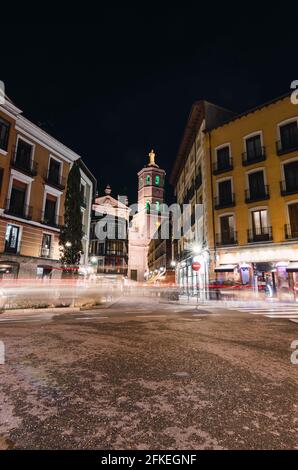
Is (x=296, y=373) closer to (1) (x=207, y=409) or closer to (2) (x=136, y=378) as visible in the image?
(1) (x=207, y=409)

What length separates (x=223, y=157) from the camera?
24328 millimetres

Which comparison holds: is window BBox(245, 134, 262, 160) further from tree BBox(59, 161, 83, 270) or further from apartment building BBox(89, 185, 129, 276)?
apartment building BBox(89, 185, 129, 276)

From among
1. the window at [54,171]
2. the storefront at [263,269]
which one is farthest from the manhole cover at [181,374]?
the window at [54,171]

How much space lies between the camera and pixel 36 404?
2596mm

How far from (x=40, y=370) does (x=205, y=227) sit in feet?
72.5

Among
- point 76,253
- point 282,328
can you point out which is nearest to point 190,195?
point 76,253

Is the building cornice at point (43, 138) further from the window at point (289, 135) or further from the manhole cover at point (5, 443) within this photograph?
the manhole cover at point (5, 443)

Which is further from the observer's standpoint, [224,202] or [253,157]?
[224,202]

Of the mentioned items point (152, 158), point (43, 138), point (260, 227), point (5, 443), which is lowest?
point (5, 443)

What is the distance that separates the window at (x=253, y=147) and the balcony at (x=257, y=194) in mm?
2860

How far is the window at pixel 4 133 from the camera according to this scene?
1989cm

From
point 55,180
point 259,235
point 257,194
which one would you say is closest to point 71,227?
point 55,180

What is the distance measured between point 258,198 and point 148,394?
825 inches

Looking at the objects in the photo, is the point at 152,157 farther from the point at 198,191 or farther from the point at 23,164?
the point at 23,164
